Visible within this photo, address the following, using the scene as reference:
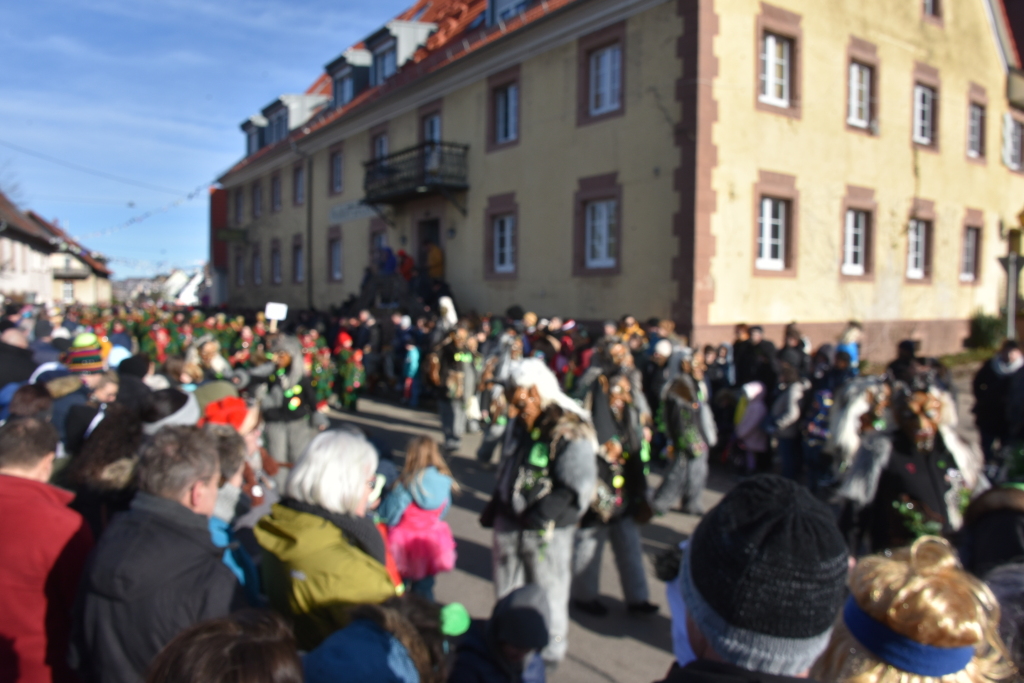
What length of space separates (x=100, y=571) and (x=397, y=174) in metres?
18.8

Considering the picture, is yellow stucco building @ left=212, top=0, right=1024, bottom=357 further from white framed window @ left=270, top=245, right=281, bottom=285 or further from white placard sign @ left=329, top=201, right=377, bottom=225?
white framed window @ left=270, top=245, right=281, bottom=285

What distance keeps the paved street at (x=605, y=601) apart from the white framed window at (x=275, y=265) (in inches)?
947

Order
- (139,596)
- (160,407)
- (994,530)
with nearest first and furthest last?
(139,596), (994,530), (160,407)

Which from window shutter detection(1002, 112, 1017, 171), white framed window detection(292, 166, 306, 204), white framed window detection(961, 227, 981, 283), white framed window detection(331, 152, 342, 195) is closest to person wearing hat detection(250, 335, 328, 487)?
white framed window detection(961, 227, 981, 283)

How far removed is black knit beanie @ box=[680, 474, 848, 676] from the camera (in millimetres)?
1405

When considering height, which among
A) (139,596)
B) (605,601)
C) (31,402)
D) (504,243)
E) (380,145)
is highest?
(380,145)

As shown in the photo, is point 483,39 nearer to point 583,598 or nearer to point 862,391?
point 862,391

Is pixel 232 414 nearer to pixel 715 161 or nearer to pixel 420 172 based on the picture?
pixel 715 161

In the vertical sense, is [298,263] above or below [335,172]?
below

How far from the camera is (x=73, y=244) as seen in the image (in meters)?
44.2

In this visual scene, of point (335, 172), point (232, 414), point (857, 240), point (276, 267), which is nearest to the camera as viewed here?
point (232, 414)

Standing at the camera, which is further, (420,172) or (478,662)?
(420,172)

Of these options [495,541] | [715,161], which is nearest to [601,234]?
[715,161]

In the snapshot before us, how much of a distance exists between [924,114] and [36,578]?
1983cm
